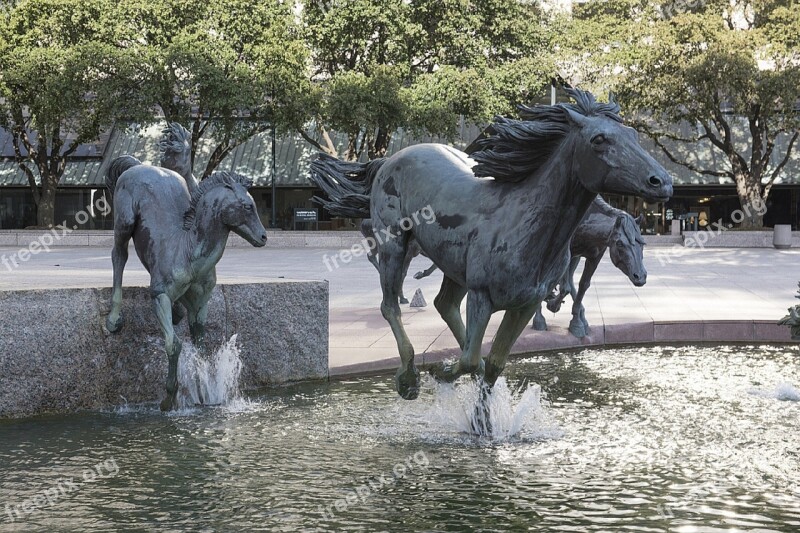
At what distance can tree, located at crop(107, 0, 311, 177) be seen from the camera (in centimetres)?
3750

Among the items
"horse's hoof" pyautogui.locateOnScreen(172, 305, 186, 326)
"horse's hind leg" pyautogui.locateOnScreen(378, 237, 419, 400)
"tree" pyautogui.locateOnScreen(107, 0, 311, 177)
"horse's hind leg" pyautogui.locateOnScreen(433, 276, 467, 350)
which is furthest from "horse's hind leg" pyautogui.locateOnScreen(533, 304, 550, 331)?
"tree" pyautogui.locateOnScreen(107, 0, 311, 177)

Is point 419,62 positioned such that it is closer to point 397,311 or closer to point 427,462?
point 397,311

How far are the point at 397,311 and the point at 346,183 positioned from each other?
1239 mm

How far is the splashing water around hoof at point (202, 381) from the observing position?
25.8 feet

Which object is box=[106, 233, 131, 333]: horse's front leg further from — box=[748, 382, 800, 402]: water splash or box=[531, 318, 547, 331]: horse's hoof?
box=[531, 318, 547, 331]: horse's hoof

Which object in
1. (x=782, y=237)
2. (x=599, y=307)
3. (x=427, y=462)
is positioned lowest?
(x=427, y=462)

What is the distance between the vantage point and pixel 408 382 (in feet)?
22.6

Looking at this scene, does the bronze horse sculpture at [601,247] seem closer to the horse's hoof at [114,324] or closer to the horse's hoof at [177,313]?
the horse's hoof at [177,313]

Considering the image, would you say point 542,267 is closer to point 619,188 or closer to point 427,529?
point 619,188

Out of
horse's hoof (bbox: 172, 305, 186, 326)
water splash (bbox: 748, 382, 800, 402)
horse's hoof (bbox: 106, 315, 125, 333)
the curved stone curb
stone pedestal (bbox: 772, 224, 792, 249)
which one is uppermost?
stone pedestal (bbox: 772, 224, 792, 249)

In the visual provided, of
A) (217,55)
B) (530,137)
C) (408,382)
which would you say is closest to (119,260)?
(408,382)

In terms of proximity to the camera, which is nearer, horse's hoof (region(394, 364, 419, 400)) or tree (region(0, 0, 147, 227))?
horse's hoof (region(394, 364, 419, 400))

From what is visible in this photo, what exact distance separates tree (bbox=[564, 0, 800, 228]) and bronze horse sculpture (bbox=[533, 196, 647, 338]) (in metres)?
27.2

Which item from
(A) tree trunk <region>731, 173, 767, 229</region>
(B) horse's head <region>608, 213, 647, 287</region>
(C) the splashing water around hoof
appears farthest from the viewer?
(A) tree trunk <region>731, 173, 767, 229</region>
